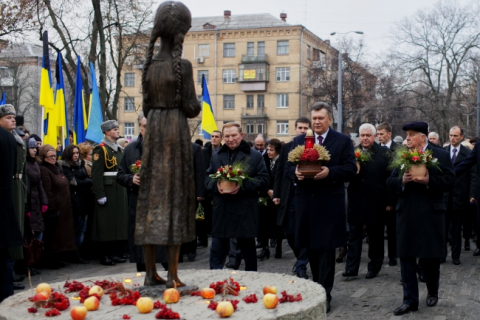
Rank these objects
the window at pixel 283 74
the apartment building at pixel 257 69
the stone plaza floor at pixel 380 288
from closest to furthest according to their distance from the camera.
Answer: the stone plaza floor at pixel 380 288, the apartment building at pixel 257 69, the window at pixel 283 74

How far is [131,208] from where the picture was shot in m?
8.07

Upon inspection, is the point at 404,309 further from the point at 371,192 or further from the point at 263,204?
the point at 263,204

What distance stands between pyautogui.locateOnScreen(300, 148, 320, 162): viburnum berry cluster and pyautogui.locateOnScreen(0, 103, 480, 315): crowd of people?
0.70 feet

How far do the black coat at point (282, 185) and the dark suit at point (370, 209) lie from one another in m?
1.02

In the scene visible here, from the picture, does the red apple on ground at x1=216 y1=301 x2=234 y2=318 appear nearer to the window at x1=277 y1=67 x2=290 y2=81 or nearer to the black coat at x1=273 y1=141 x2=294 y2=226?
the black coat at x1=273 y1=141 x2=294 y2=226

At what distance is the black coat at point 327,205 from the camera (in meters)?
7.29

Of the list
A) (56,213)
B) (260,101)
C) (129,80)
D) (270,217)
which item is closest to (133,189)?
(56,213)

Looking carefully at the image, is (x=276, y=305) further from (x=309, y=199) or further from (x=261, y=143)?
(x=261, y=143)

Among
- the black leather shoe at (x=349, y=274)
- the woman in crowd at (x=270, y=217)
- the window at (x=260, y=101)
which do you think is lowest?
the black leather shoe at (x=349, y=274)

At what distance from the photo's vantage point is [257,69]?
221 feet

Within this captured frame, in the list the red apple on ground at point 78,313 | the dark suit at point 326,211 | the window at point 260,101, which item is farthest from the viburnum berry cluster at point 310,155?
the window at point 260,101

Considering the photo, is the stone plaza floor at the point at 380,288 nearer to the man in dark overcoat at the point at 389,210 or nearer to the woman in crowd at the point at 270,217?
the man in dark overcoat at the point at 389,210

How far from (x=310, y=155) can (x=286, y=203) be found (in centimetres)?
330

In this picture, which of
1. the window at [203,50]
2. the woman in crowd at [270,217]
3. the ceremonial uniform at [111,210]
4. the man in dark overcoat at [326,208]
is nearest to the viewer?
the man in dark overcoat at [326,208]
